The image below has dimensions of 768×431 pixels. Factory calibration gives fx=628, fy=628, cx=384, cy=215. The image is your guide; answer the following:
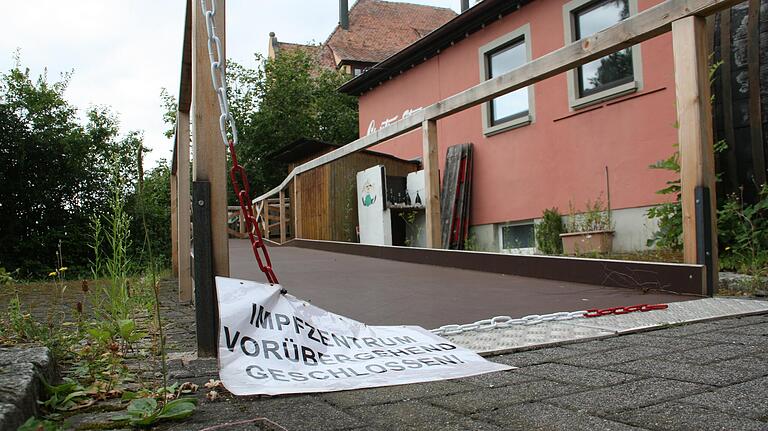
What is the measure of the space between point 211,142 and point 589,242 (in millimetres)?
5612

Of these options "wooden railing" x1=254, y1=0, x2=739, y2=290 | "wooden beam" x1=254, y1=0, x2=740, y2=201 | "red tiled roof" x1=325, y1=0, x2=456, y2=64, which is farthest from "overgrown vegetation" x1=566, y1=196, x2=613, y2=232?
"red tiled roof" x1=325, y1=0, x2=456, y2=64

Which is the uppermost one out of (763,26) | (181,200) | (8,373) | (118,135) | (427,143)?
(118,135)

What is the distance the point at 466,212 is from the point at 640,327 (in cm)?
772

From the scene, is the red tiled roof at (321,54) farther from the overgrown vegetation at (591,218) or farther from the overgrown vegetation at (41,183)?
the overgrown vegetation at (591,218)

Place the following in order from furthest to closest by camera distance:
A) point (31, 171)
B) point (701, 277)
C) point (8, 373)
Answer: point (31, 171)
point (701, 277)
point (8, 373)

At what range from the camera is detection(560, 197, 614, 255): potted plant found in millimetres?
7137

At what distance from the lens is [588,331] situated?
271cm

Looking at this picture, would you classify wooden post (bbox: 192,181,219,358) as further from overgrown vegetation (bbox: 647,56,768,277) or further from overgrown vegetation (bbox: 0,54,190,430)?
overgrown vegetation (bbox: 647,56,768,277)

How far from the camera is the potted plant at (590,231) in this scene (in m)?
7.14

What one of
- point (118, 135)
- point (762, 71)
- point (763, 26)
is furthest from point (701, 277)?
point (118, 135)

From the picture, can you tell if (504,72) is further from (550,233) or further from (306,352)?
(306,352)

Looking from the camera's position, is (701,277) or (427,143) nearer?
(701,277)

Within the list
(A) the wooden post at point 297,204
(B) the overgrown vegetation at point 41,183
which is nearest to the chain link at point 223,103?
(A) the wooden post at point 297,204

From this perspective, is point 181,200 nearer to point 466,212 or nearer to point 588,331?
point 588,331
